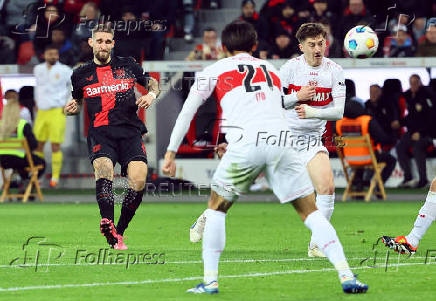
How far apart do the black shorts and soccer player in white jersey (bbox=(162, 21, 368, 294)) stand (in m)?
3.83

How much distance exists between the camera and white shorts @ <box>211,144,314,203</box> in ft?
27.0

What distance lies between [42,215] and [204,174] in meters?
5.44

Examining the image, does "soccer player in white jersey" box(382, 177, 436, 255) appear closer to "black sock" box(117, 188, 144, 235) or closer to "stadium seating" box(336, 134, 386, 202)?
"black sock" box(117, 188, 144, 235)

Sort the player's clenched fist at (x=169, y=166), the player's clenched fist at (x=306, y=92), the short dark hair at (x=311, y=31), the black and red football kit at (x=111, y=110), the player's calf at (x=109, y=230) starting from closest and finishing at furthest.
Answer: the player's clenched fist at (x=169, y=166) < the player's clenched fist at (x=306, y=92) < the short dark hair at (x=311, y=31) < the player's calf at (x=109, y=230) < the black and red football kit at (x=111, y=110)

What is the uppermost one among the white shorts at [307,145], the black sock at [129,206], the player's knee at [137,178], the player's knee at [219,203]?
the white shorts at [307,145]

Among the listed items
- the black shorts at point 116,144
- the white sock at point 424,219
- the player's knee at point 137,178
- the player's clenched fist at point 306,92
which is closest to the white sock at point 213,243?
the player's clenched fist at point 306,92

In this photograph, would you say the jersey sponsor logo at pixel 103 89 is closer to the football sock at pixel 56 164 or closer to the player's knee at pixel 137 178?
the player's knee at pixel 137 178

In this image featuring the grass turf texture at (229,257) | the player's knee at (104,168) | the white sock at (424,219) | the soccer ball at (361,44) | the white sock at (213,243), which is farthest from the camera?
the soccer ball at (361,44)

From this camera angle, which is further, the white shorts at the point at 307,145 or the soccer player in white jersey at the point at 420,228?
the soccer player in white jersey at the point at 420,228

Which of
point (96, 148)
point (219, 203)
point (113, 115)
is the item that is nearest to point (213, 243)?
point (219, 203)

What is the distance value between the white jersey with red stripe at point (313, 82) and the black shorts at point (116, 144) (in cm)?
186

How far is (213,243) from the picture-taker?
8.16 m

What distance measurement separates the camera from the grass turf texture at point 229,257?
8539 millimetres

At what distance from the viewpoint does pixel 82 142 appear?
78.8 feet
